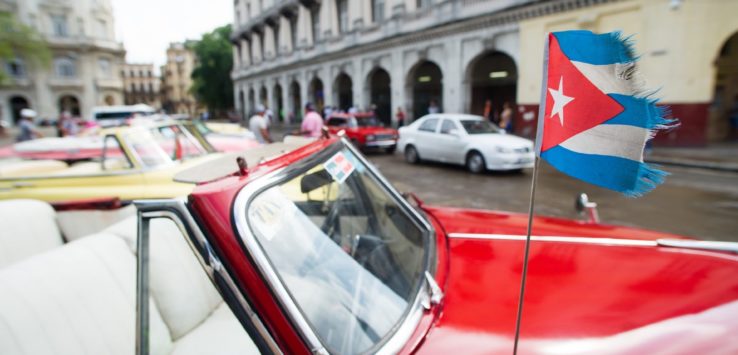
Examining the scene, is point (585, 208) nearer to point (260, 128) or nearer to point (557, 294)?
point (557, 294)

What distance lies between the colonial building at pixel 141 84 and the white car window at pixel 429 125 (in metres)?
101

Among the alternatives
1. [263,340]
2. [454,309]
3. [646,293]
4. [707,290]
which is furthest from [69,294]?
[707,290]

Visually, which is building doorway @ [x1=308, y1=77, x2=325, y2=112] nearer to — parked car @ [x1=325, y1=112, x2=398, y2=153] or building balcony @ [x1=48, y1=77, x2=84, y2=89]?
parked car @ [x1=325, y1=112, x2=398, y2=153]

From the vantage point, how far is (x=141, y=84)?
97.9m

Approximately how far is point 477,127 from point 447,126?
805mm

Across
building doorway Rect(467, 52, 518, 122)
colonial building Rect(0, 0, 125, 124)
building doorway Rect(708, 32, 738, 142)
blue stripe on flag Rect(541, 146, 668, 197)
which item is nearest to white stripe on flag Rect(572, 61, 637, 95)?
blue stripe on flag Rect(541, 146, 668, 197)

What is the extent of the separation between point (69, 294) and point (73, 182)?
3.28m

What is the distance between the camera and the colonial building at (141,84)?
95.6m

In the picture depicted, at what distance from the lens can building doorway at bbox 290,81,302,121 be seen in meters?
32.5

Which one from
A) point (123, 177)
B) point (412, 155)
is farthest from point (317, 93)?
point (123, 177)

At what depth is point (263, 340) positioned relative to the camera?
110 cm

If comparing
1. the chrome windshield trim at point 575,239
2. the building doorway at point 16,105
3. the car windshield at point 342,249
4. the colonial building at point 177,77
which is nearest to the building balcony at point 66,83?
the building doorway at point 16,105

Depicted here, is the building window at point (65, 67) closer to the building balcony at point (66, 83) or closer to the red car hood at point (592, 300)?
the building balcony at point (66, 83)

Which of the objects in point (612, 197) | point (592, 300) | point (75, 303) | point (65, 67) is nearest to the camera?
point (592, 300)
